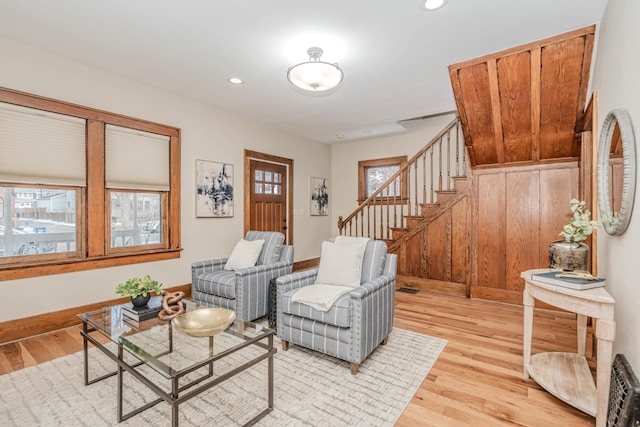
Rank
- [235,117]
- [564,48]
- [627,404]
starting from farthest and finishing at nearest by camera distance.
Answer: [235,117] < [564,48] < [627,404]

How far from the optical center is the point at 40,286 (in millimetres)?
2893

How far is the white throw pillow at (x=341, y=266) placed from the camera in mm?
2635

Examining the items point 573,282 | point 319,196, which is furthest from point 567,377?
point 319,196

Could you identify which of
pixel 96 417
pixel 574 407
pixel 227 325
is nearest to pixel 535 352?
pixel 574 407

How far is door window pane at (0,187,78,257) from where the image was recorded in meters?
2.78

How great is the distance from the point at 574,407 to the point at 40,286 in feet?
14.2

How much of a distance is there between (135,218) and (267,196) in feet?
7.17

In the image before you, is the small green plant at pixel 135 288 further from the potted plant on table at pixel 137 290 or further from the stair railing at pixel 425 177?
the stair railing at pixel 425 177

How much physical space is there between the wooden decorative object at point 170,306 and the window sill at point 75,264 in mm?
1627

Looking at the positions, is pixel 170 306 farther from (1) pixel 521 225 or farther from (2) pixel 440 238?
(1) pixel 521 225

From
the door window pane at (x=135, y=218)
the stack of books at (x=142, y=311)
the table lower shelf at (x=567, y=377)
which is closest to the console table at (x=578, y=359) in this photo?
the table lower shelf at (x=567, y=377)

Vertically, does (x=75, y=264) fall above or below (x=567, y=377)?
above

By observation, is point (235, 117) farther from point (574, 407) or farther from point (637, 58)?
point (574, 407)

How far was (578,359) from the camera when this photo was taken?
228cm
